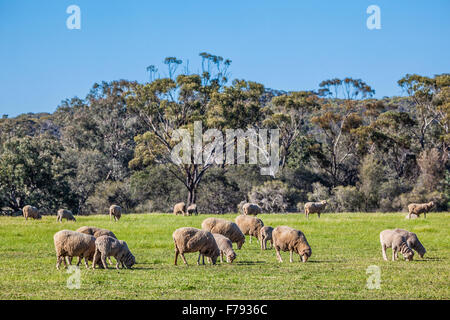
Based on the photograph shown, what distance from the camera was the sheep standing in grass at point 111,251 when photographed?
17.5 m

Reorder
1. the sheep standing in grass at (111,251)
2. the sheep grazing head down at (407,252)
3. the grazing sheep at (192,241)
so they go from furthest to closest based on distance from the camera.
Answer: the sheep grazing head down at (407,252) → the grazing sheep at (192,241) → the sheep standing in grass at (111,251)

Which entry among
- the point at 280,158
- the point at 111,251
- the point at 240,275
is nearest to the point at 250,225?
the point at 111,251

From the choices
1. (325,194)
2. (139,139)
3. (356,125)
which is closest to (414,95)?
(356,125)

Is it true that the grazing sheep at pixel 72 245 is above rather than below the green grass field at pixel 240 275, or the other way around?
above

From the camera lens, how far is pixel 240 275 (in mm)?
16406

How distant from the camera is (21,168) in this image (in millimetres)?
51375

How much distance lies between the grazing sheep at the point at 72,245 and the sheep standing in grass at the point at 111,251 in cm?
22

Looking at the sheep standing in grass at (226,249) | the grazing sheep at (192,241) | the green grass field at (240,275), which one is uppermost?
the grazing sheep at (192,241)

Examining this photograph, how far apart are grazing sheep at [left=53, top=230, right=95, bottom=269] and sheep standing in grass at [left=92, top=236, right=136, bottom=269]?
0.72ft

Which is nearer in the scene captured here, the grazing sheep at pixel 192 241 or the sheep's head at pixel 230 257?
the grazing sheep at pixel 192 241

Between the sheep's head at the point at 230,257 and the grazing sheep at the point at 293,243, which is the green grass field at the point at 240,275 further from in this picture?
the grazing sheep at the point at 293,243

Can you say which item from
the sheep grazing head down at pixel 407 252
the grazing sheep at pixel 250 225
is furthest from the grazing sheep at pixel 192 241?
the grazing sheep at pixel 250 225

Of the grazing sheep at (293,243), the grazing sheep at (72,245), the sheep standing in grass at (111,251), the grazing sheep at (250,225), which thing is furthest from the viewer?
the grazing sheep at (250,225)
